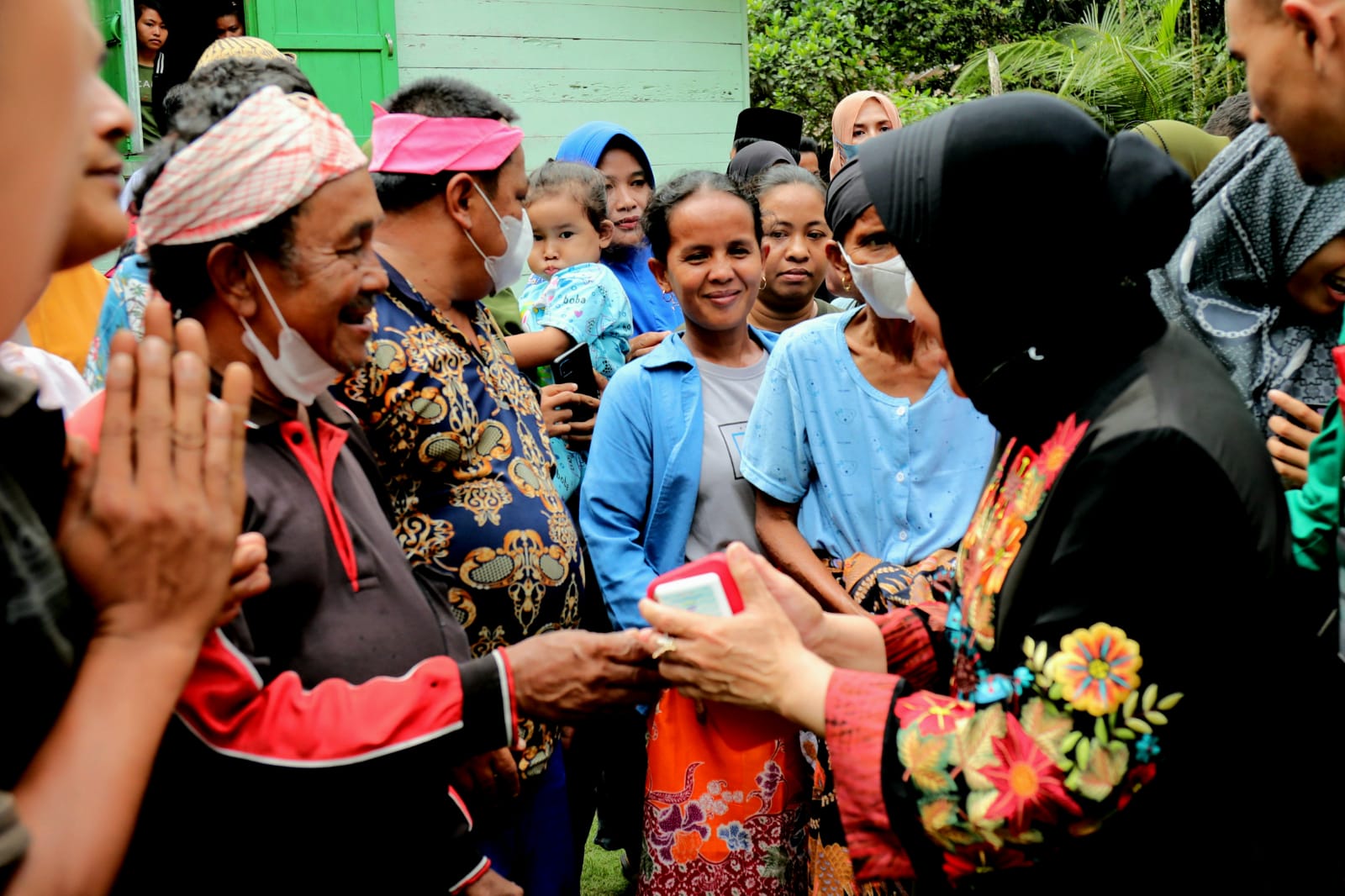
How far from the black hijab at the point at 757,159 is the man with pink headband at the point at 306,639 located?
13.8ft

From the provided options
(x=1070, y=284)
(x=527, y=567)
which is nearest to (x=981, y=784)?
(x=1070, y=284)

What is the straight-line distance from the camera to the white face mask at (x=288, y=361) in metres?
2.15

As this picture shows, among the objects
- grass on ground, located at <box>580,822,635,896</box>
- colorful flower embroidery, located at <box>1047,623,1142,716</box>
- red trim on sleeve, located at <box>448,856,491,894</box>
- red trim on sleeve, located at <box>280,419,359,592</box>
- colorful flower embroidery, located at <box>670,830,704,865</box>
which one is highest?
red trim on sleeve, located at <box>280,419,359,592</box>

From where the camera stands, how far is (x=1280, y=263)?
9.43 ft

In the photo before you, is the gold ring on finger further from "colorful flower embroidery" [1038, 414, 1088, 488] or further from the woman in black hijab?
"colorful flower embroidery" [1038, 414, 1088, 488]

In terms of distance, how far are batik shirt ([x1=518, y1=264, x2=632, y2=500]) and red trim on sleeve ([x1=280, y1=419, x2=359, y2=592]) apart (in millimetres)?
2142

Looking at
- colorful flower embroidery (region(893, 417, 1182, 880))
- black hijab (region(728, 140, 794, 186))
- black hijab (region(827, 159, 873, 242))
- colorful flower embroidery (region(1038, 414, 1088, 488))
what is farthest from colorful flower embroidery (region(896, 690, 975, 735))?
black hijab (region(728, 140, 794, 186))

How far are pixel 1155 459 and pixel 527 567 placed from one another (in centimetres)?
170

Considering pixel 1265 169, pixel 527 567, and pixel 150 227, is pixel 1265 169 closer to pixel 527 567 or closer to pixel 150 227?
pixel 527 567

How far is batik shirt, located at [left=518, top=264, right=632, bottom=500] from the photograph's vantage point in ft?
14.8

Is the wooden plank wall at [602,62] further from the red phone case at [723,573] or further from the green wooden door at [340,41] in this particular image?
the red phone case at [723,573]

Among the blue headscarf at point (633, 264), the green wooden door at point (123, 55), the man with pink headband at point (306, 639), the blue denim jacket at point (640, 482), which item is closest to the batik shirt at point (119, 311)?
the man with pink headband at point (306, 639)

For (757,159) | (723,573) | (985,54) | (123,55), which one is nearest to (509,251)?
(723,573)

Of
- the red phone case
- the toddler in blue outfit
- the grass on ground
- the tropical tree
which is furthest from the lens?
the tropical tree
